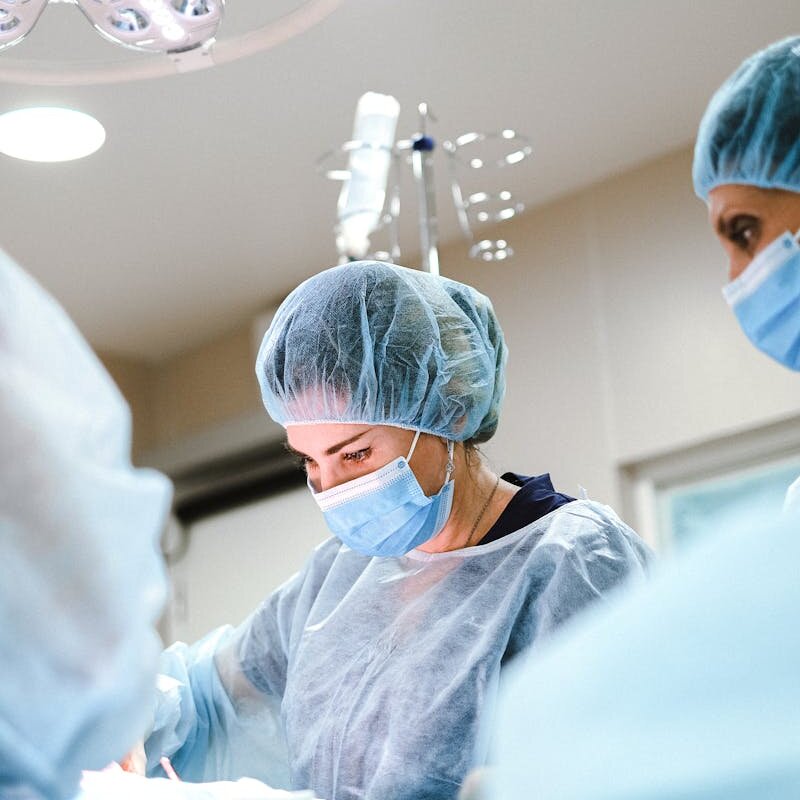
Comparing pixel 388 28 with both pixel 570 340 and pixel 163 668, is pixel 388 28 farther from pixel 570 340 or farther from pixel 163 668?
pixel 163 668

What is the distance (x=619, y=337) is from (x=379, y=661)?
2443mm

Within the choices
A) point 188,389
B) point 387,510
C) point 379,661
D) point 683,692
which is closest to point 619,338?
point 188,389

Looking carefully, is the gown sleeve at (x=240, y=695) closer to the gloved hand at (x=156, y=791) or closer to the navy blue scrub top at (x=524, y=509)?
the navy blue scrub top at (x=524, y=509)

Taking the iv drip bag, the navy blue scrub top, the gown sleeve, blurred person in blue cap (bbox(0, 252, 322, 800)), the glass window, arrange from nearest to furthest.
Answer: blurred person in blue cap (bbox(0, 252, 322, 800)) < the navy blue scrub top < the gown sleeve < the iv drip bag < the glass window

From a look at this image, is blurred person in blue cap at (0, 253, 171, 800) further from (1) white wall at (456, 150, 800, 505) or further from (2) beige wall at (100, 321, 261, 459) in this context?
(2) beige wall at (100, 321, 261, 459)

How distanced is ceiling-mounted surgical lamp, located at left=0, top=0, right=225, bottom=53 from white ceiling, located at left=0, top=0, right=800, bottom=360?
498 millimetres

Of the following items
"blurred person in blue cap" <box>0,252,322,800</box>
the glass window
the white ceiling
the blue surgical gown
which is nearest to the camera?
the blue surgical gown

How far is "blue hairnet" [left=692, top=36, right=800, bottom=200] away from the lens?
4.54ft

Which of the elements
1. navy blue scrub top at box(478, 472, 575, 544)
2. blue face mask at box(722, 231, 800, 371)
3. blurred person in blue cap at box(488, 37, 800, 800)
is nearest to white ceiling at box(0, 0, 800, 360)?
navy blue scrub top at box(478, 472, 575, 544)

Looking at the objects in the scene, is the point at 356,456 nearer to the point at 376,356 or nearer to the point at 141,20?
the point at 376,356

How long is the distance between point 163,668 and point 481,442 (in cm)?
57

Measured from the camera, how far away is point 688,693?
600mm

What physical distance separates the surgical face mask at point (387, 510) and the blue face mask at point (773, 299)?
21.0 inches

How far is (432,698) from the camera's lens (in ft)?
5.31
